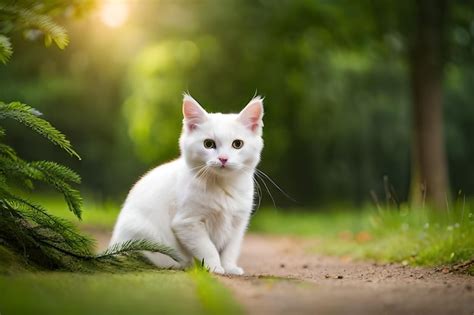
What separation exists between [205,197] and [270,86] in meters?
8.33

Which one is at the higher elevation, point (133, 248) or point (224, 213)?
point (224, 213)

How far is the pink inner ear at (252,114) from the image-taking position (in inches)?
162

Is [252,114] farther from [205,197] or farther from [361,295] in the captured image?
[361,295]

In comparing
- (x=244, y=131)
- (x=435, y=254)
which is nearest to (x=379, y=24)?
(x=435, y=254)

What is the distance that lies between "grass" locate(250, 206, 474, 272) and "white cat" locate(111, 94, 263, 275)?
166 centimetres

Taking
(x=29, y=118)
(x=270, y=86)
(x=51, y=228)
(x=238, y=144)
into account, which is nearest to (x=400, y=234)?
(x=238, y=144)

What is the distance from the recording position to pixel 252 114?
416 cm

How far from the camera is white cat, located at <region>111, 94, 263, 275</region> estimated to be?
396 cm

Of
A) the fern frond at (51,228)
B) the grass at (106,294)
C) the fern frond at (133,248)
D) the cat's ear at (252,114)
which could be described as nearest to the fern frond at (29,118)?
the fern frond at (51,228)

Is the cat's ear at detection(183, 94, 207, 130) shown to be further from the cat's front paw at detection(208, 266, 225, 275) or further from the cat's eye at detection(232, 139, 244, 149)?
the cat's front paw at detection(208, 266, 225, 275)

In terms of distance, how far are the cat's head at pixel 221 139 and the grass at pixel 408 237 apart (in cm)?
176

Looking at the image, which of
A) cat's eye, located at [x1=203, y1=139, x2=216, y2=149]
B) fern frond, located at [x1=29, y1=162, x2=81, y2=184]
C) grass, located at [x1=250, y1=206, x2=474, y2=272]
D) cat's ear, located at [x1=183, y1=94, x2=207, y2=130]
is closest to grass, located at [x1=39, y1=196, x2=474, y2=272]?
grass, located at [x1=250, y1=206, x2=474, y2=272]

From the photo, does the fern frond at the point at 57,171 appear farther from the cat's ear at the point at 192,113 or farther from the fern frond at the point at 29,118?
the cat's ear at the point at 192,113

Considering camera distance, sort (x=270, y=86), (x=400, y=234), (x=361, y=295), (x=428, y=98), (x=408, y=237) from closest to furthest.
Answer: (x=361, y=295)
(x=408, y=237)
(x=400, y=234)
(x=428, y=98)
(x=270, y=86)
